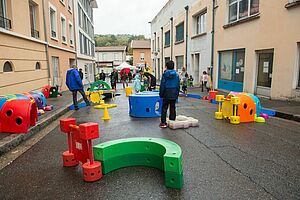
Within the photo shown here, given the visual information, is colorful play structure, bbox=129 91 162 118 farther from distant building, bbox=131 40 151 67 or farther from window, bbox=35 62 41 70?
distant building, bbox=131 40 151 67

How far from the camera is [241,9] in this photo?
1366cm

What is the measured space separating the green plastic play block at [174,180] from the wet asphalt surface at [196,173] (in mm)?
77

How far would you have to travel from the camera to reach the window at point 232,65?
13891 mm

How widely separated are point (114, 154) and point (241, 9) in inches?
507

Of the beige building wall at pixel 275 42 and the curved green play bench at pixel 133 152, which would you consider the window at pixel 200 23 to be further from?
the curved green play bench at pixel 133 152

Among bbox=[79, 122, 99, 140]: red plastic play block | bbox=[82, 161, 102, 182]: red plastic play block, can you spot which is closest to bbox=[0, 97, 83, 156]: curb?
bbox=[82, 161, 102, 182]: red plastic play block

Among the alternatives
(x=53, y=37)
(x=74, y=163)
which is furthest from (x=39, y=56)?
(x=74, y=163)

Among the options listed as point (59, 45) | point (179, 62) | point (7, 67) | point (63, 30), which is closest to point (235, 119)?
point (7, 67)

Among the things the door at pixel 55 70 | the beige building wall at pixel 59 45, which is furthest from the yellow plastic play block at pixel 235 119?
the door at pixel 55 70

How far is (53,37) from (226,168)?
1532 centimetres

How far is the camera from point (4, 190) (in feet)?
11.0

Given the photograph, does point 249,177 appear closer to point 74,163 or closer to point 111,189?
point 111,189

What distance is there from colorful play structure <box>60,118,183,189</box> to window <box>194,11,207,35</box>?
55.8 feet

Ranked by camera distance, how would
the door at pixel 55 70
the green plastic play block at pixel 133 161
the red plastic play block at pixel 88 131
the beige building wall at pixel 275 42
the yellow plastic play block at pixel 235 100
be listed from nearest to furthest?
the red plastic play block at pixel 88 131, the green plastic play block at pixel 133 161, the yellow plastic play block at pixel 235 100, the beige building wall at pixel 275 42, the door at pixel 55 70
